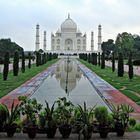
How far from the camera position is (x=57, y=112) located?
4113 millimetres

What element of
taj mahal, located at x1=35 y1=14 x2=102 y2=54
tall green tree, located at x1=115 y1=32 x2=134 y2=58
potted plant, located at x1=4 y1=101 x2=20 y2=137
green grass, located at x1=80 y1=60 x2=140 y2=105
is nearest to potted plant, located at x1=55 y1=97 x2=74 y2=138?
potted plant, located at x1=4 y1=101 x2=20 y2=137

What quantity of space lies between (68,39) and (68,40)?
0.32 meters

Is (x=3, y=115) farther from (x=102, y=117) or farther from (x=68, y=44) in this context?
(x=68, y=44)

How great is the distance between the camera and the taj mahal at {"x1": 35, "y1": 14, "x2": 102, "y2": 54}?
7519 cm

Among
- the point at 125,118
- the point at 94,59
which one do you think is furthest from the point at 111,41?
the point at 125,118

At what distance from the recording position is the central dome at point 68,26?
7519 centimetres

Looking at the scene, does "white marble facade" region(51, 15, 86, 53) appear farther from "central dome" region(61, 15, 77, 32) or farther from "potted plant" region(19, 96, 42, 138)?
"potted plant" region(19, 96, 42, 138)

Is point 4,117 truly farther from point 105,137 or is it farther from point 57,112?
point 105,137

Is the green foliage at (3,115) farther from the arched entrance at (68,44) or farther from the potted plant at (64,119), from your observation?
the arched entrance at (68,44)

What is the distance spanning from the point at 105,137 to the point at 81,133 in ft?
1.02

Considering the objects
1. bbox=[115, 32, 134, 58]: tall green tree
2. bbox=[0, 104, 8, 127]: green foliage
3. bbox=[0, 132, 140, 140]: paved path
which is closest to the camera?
bbox=[0, 132, 140, 140]: paved path

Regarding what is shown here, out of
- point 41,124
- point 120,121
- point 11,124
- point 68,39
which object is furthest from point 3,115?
point 68,39

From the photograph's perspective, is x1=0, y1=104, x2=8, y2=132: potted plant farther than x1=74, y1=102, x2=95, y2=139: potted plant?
Yes

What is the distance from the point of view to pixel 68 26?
75.2 m
